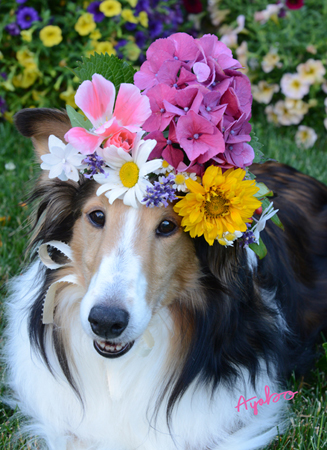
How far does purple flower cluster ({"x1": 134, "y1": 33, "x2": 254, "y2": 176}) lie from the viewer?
1.93 metres

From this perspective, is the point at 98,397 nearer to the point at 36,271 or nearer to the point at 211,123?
the point at 36,271

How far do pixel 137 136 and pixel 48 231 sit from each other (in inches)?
29.8

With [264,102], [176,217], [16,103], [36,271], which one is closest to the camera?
[176,217]

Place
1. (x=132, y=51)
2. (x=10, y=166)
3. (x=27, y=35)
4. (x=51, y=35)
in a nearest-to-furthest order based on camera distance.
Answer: (x=10, y=166) < (x=27, y=35) < (x=51, y=35) < (x=132, y=51)

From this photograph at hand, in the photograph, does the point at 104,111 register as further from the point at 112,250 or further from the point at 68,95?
the point at 68,95

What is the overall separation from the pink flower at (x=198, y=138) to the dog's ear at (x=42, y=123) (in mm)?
601

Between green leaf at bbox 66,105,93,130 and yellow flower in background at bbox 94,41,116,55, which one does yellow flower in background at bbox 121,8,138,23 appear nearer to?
yellow flower in background at bbox 94,41,116,55

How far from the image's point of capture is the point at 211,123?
A: 6.26ft

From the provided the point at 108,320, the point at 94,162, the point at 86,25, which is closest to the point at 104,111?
the point at 94,162

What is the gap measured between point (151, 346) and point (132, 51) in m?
3.86

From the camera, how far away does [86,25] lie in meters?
5.25

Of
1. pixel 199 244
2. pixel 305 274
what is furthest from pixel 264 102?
pixel 199 244

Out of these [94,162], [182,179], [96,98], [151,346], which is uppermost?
[96,98]

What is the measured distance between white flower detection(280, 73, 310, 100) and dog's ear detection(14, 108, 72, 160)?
415 cm
